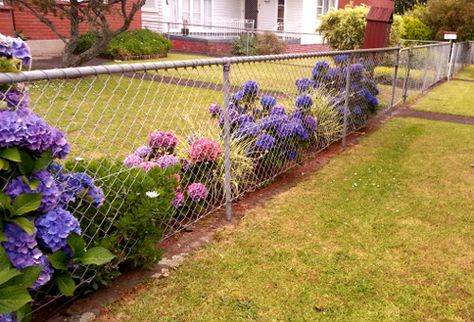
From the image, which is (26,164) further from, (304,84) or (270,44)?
(270,44)

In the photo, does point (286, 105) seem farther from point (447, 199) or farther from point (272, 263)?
point (272, 263)

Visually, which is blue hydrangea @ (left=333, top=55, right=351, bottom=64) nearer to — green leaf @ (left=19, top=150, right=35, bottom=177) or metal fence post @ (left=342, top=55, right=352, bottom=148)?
metal fence post @ (left=342, top=55, right=352, bottom=148)

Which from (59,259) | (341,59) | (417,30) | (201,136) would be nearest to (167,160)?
(201,136)

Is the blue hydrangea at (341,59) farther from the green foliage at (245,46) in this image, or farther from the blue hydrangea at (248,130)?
the green foliage at (245,46)

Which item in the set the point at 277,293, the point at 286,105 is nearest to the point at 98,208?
the point at 277,293

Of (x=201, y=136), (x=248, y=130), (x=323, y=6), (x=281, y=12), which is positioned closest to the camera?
(x=201, y=136)

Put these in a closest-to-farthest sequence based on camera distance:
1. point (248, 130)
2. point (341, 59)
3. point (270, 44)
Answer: point (248, 130), point (341, 59), point (270, 44)

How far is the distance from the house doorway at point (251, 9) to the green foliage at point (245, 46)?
771 cm

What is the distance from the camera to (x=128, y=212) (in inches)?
115

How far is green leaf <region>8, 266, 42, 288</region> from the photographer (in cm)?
207

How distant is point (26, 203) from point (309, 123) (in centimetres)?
410

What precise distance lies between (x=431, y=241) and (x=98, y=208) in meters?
2.78

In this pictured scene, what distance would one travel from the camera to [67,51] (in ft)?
38.9

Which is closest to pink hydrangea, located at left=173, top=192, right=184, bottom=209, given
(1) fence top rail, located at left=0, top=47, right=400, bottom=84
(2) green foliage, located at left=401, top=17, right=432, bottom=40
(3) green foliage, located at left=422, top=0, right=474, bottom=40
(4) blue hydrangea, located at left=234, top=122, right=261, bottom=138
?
(1) fence top rail, located at left=0, top=47, right=400, bottom=84
